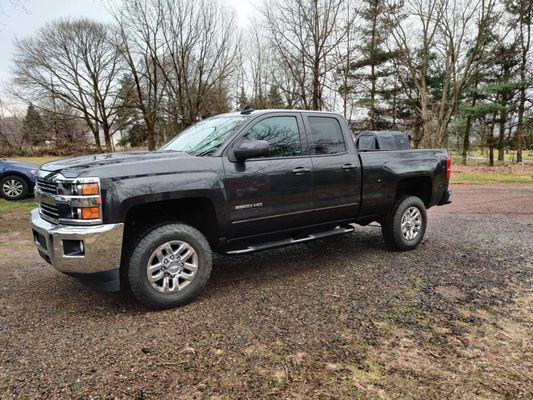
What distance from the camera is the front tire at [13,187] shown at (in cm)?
993

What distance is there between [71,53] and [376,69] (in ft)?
79.1

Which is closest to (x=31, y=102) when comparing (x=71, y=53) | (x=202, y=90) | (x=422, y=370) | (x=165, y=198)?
(x=71, y=53)

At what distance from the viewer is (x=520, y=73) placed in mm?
25469

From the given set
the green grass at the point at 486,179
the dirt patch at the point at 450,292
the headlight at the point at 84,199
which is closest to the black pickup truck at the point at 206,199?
the headlight at the point at 84,199

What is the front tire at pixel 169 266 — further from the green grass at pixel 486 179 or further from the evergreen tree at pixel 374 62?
the evergreen tree at pixel 374 62

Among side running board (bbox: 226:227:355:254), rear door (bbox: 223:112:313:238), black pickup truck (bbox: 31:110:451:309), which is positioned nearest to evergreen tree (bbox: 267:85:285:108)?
black pickup truck (bbox: 31:110:451:309)

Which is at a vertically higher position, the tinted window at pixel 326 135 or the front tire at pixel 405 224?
the tinted window at pixel 326 135

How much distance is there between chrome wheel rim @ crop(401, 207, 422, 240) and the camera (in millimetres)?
5434

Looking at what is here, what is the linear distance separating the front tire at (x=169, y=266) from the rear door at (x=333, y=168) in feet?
5.22

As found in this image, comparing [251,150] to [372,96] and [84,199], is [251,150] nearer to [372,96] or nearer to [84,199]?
[84,199]

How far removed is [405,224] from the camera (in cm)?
545

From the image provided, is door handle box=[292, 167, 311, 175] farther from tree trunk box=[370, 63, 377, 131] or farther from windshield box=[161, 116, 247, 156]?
tree trunk box=[370, 63, 377, 131]

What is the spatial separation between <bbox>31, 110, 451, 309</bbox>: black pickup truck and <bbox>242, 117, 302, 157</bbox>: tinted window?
1 cm

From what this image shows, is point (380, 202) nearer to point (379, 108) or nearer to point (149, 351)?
point (149, 351)
